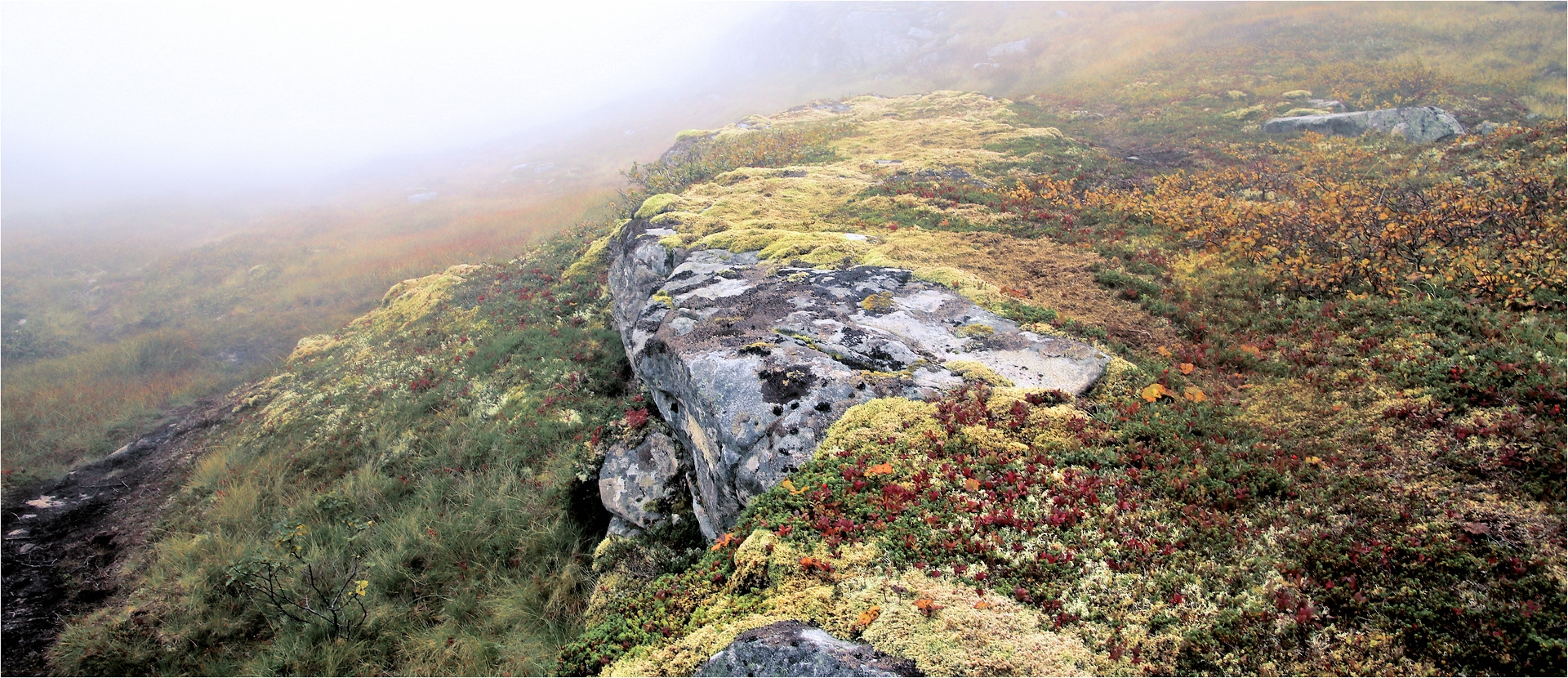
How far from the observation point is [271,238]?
109ft

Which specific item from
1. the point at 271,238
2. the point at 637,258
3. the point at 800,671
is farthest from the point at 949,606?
the point at 271,238

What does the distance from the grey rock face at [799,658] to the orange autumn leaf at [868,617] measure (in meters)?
0.20

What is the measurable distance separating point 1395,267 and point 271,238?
44.9m

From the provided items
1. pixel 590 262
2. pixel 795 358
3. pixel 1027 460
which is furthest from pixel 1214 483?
pixel 590 262

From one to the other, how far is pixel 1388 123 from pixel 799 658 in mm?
24023

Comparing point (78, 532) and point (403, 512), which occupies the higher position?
point (78, 532)

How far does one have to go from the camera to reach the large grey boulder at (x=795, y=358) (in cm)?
707

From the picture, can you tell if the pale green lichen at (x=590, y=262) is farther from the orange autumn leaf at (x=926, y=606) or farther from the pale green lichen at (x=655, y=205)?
the orange autumn leaf at (x=926, y=606)

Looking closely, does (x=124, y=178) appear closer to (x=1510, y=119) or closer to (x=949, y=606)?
(x=949, y=606)

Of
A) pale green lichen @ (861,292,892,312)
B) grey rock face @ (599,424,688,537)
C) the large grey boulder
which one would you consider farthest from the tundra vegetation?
pale green lichen @ (861,292,892,312)

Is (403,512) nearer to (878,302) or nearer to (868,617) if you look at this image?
(878,302)

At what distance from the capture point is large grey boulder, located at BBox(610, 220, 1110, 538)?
7.07 metres

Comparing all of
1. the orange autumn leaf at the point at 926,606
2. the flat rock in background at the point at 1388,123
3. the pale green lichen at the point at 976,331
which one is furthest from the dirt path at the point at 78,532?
the flat rock in background at the point at 1388,123

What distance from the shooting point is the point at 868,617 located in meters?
4.32
